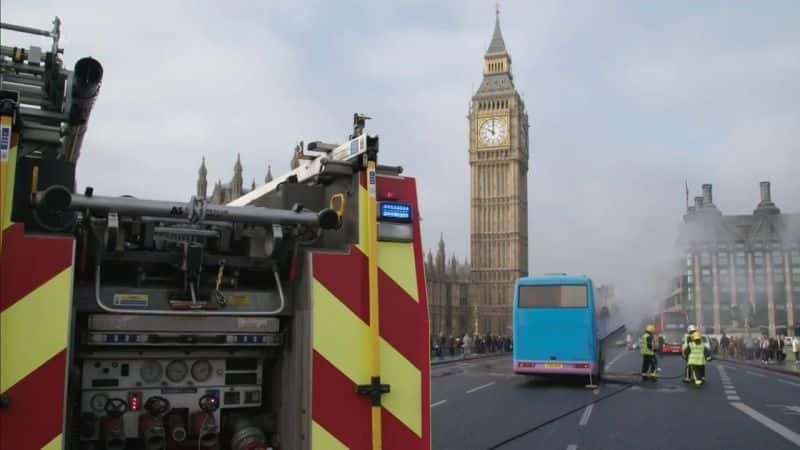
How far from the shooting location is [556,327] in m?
20.1

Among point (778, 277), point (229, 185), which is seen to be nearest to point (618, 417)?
point (229, 185)

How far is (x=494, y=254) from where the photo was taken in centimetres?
11050

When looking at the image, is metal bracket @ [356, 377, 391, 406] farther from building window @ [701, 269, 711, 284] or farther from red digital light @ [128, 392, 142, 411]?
building window @ [701, 269, 711, 284]

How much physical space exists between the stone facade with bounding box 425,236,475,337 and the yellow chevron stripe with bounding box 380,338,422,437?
91759 millimetres

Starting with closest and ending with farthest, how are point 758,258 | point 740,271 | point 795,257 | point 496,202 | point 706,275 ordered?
A: point 795,257
point 758,258
point 740,271
point 706,275
point 496,202

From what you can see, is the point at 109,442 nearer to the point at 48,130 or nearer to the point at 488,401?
the point at 48,130

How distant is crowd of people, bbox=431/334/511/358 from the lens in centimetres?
4556

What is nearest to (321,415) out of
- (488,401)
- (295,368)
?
(295,368)

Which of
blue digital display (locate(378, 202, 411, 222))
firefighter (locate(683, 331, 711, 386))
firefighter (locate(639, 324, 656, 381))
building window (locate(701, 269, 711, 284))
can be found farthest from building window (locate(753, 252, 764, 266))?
blue digital display (locate(378, 202, 411, 222))

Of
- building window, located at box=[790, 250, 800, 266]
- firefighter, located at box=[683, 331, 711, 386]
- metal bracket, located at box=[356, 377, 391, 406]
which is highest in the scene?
building window, located at box=[790, 250, 800, 266]

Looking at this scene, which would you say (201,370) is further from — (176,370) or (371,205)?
(371,205)

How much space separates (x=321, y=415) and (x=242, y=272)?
0.89 m

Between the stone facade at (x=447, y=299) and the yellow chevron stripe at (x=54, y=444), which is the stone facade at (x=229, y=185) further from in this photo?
the yellow chevron stripe at (x=54, y=444)

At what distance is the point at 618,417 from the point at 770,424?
2.28 meters
